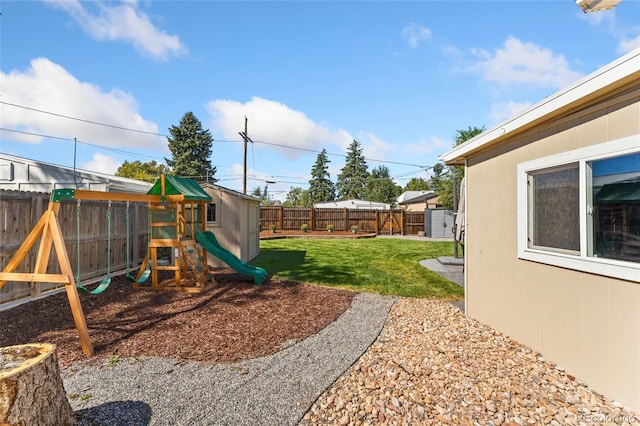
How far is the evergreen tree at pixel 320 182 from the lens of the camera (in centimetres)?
4869

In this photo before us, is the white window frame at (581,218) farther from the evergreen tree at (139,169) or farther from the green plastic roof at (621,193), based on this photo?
the evergreen tree at (139,169)

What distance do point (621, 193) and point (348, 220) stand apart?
18.2 m

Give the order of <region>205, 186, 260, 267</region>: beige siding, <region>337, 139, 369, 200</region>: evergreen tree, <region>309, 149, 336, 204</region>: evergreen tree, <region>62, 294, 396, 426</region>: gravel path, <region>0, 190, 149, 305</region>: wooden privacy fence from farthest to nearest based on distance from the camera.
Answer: <region>337, 139, 369, 200</region>: evergreen tree < <region>309, 149, 336, 204</region>: evergreen tree < <region>205, 186, 260, 267</region>: beige siding < <region>0, 190, 149, 305</region>: wooden privacy fence < <region>62, 294, 396, 426</region>: gravel path

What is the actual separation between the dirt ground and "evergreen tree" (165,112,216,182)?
3111 centimetres

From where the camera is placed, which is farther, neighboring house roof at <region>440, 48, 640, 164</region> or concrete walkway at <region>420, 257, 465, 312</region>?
concrete walkway at <region>420, 257, 465, 312</region>

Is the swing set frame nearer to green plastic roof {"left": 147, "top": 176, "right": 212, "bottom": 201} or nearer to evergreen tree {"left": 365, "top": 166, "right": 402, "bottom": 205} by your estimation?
green plastic roof {"left": 147, "top": 176, "right": 212, "bottom": 201}

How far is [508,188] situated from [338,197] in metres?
47.6

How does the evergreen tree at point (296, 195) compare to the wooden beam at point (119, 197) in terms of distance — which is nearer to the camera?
the wooden beam at point (119, 197)

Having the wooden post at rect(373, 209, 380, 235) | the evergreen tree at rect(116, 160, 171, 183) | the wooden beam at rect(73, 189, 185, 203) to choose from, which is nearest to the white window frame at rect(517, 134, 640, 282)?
the wooden beam at rect(73, 189, 185, 203)

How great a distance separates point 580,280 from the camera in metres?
2.69

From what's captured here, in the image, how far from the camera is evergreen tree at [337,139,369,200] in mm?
49562

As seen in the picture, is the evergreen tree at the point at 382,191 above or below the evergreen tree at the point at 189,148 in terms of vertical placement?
below

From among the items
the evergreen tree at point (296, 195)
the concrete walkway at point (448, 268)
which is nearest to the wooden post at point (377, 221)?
the concrete walkway at point (448, 268)

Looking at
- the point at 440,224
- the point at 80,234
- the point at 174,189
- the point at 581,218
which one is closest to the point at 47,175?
the point at 80,234
